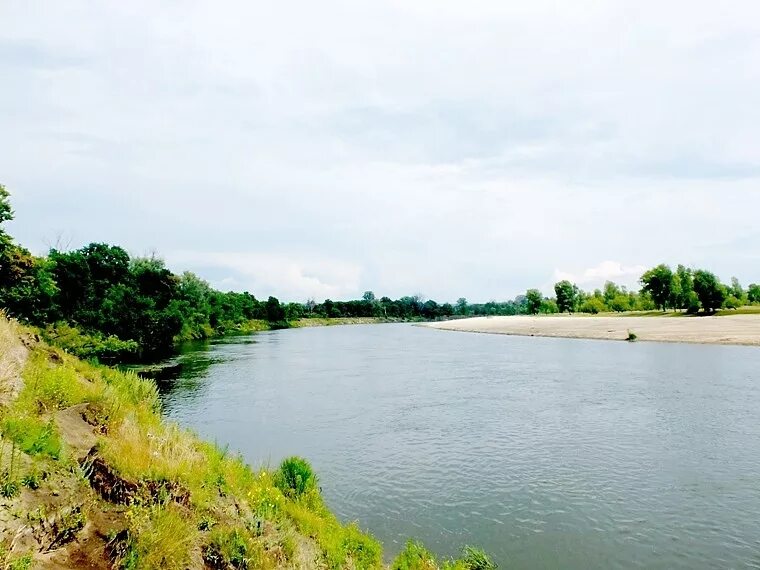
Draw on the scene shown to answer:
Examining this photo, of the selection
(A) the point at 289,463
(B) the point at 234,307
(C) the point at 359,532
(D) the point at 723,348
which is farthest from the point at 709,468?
(B) the point at 234,307

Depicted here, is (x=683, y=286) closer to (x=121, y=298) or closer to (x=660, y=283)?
(x=660, y=283)

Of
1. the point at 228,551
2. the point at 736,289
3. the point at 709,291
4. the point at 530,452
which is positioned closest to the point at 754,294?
the point at 736,289

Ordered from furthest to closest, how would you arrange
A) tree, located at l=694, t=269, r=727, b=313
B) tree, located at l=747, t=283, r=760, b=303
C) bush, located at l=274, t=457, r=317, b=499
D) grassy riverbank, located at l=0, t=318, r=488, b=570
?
tree, located at l=747, t=283, r=760, b=303
tree, located at l=694, t=269, r=727, b=313
bush, located at l=274, t=457, r=317, b=499
grassy riverbank, located at l=0, t=318, r=488, b=570

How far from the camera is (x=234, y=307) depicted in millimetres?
167750

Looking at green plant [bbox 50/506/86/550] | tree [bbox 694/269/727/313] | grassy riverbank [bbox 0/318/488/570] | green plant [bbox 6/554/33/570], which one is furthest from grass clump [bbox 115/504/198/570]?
tree [bbox 694/269/727/313]

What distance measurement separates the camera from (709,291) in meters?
122

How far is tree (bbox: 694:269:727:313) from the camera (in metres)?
121

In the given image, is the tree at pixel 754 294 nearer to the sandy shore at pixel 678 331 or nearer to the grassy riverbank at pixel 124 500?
the sandy shore at pixel 678 331

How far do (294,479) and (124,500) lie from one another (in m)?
6.82

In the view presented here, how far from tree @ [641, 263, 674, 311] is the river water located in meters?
104

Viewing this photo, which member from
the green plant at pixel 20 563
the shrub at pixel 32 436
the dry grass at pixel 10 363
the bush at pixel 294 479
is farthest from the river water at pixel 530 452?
the dry grass at pixel 10 363

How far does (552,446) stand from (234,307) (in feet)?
516

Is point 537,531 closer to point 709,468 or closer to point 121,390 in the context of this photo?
point 709,468

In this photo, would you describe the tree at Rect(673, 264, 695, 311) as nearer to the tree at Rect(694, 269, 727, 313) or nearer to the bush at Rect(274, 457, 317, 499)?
the tree at Rect(694, 269, 727, 313)
